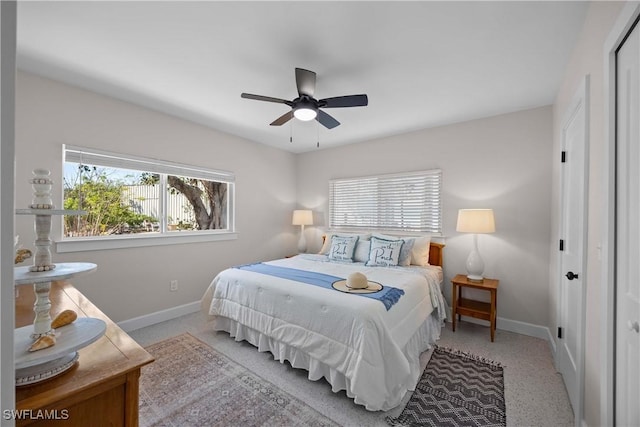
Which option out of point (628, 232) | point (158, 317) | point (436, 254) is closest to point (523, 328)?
point (436, 254)

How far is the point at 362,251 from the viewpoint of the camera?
3574 millimetres

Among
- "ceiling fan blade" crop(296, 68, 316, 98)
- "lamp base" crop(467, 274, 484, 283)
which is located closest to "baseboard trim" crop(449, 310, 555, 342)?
"lamp base" crop(467, 274, 484, 283)

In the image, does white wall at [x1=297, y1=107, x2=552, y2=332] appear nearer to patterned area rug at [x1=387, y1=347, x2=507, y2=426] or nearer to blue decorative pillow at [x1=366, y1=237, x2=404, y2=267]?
blue decorative pillow at [x1=366, y1=237, x2=404, y2=267]

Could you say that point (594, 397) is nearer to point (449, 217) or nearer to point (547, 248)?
point (547, 248)

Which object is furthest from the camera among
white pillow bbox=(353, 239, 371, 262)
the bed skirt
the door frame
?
white pillow bbox=(353, 239, 371, 262)

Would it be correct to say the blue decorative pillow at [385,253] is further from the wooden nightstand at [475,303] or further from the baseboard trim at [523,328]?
the baseboard trim at [523,328]

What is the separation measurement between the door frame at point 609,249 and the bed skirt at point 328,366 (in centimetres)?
106

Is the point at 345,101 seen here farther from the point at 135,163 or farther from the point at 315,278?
the point at 135,163

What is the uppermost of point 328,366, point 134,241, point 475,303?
point 134,241

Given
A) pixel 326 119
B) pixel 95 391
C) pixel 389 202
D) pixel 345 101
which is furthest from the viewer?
pixel 389 202

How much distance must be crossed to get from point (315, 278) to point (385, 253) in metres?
1.15

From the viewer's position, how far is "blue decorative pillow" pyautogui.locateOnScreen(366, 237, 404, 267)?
10.6ft

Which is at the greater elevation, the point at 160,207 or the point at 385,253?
the point at 160,207

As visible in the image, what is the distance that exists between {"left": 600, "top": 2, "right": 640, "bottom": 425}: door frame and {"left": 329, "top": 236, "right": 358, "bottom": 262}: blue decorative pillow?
247 cm
